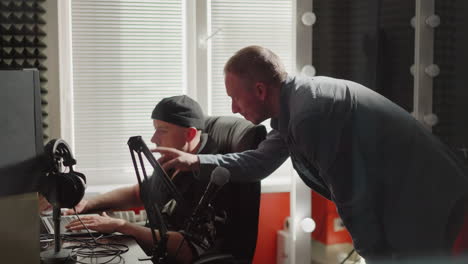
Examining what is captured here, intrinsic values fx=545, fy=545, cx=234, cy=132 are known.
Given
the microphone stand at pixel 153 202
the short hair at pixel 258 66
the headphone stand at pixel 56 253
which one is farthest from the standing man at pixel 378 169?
the headphone stand at pixel 56 253

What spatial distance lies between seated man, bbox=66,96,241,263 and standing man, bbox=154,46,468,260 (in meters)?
0.48

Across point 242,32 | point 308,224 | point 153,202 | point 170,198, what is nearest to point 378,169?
point 153,202

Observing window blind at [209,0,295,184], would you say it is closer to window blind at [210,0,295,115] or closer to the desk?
window blind at [210,0,295,115]

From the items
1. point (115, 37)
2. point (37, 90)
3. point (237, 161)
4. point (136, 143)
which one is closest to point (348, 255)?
point (237, 161)

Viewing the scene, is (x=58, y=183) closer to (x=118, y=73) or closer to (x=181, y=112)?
(x=181, y=112)

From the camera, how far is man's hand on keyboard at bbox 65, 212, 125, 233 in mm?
1740

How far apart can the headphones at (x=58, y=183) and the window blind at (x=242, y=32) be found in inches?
53.7

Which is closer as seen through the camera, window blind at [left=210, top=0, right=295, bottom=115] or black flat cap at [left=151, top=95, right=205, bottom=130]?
black flat cap at [left=151, top=95, right=205, bottom=130]

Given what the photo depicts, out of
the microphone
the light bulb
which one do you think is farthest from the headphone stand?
the light bulb

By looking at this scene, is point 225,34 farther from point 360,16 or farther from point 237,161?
point 237,161

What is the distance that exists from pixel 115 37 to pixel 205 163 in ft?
2.92

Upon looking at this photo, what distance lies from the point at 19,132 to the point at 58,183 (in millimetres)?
320

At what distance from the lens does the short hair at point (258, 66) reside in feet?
6.15

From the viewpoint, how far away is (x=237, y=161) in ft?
6.62
